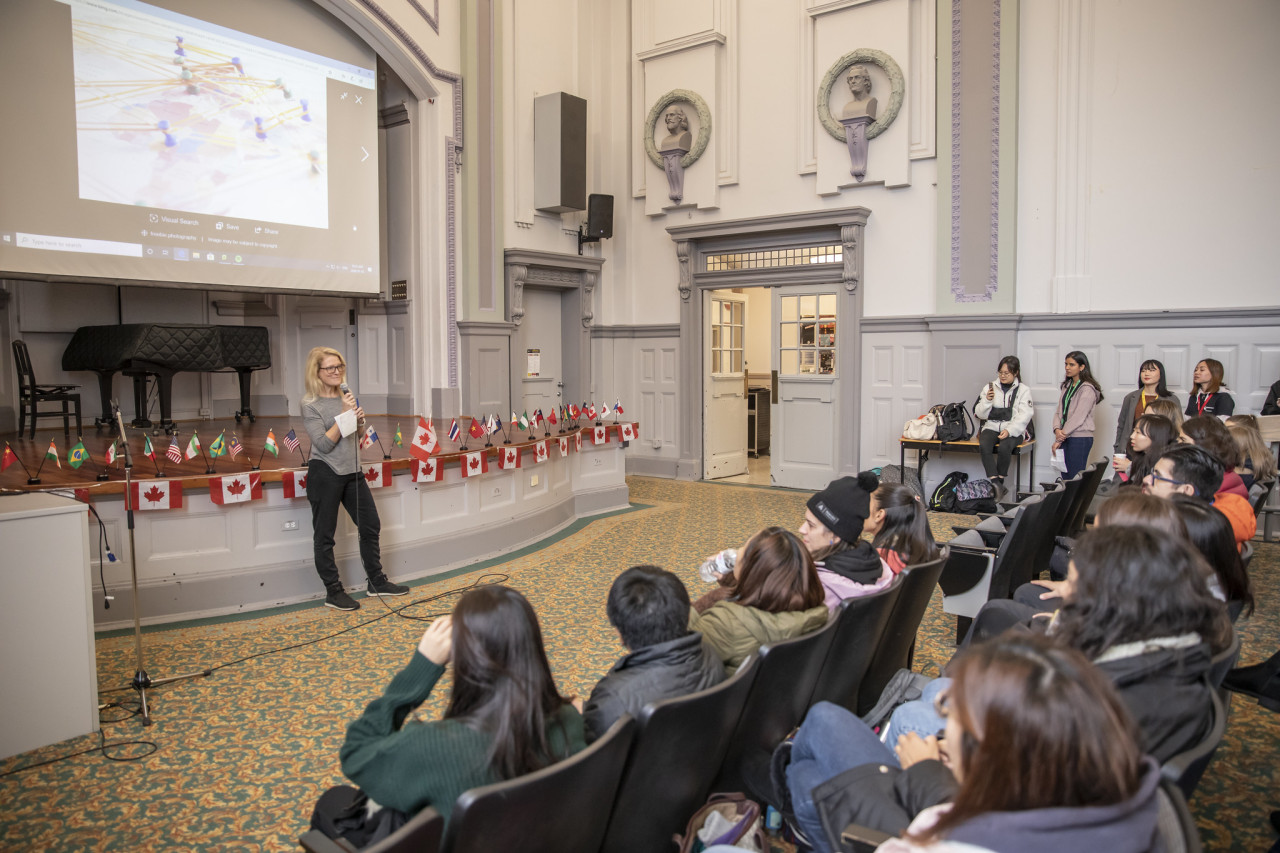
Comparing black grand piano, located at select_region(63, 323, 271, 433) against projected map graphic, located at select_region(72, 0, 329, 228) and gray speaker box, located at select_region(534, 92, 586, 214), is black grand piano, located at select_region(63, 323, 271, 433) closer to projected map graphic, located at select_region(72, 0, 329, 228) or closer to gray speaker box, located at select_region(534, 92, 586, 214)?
projected map graphic, located at select_region(72, 0, 329, 228)

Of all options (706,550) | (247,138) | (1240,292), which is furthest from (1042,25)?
(247,138)

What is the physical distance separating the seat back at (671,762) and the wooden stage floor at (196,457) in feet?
11.0

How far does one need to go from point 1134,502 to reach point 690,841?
1.39 metres

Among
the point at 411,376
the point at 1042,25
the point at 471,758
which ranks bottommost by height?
the point at 471,758

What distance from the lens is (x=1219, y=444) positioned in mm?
3588

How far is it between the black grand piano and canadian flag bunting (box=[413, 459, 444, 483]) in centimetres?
299

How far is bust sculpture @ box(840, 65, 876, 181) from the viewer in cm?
746

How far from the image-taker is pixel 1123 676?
1490mm

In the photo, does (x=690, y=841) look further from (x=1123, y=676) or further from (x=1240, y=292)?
(x=1240, y=292)

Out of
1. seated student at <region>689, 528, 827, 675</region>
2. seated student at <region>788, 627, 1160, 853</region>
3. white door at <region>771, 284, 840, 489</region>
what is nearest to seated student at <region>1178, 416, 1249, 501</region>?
seated student at <region>689, 528, 827, 675</region>

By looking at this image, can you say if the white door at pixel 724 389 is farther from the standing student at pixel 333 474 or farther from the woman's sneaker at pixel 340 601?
the woman's sneaker at pixel 340 601

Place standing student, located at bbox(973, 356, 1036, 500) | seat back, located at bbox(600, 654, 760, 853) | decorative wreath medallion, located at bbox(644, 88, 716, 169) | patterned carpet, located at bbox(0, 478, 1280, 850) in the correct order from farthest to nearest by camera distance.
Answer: decorative wreath medallion, located at bbox(644, 88, 716, 169) → standing student, located at bbox(973, 356, 1036, 500) → patterned carpet, located at bbox(0, 478, 1280, 850) → seat back, located at bbox(600, 654, 760, 853)

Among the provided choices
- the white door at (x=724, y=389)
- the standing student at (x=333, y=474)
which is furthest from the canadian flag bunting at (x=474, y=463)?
the white door at (x=724, y=389)

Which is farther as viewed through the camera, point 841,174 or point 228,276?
point 841,174
